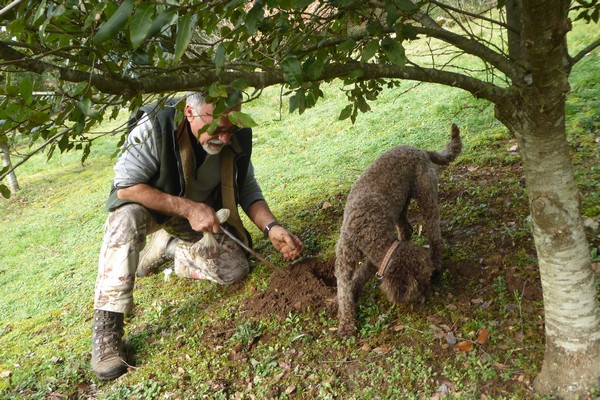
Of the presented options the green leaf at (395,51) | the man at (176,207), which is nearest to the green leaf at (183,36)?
the green leaf at (395,51)

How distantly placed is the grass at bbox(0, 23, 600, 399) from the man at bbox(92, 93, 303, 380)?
257mm

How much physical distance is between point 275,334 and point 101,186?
34.0ft

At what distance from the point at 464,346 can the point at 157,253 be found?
12.5 ft

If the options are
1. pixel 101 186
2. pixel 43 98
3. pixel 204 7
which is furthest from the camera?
pixel 101 186

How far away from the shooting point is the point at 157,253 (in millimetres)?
5395

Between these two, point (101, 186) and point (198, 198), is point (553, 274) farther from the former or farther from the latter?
point (101, 186)

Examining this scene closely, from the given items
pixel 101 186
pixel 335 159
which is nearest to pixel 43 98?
pixel 335 159

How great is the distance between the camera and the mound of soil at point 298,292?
151 inches

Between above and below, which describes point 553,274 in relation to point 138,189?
below

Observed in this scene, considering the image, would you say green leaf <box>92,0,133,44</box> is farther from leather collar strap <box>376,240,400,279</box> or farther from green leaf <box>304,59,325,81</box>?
leather collar strap <box>376,240,400,279</box>

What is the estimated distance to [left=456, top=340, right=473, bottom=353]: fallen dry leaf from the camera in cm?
292

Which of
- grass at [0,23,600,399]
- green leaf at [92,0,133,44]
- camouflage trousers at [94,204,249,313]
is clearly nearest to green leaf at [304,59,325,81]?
green leaf at [92,0,133,44]

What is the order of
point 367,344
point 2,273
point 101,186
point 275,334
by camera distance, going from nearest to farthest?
point 367,344
point 275,334
point 2,273
point 101,186

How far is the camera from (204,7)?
139 cm
